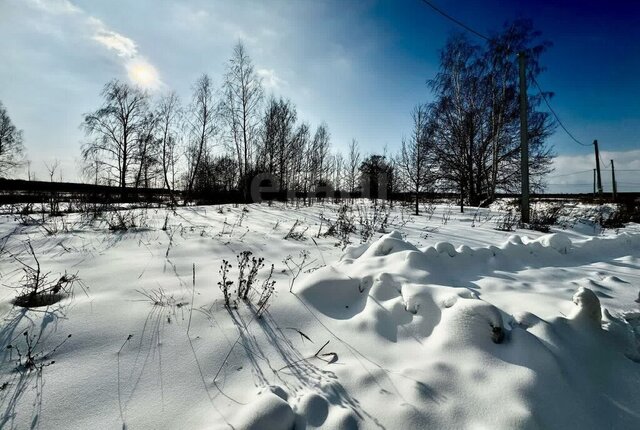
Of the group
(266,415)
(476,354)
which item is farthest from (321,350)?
(476,354)

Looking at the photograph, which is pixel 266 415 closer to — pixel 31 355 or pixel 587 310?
pixel 31 355

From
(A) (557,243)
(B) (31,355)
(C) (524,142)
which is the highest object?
(C) (524,142)

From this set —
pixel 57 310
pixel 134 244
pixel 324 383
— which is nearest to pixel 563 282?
pixel 324 383

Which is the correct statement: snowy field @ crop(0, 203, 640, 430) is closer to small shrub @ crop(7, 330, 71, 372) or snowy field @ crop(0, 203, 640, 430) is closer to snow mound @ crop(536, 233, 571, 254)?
small shrub @ crop(7, 330, 71, 372)

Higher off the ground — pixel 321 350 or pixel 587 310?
pixel 587 310

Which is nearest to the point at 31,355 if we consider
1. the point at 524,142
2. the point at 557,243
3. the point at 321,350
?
the point at 321,350

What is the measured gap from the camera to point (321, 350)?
5.62 feet

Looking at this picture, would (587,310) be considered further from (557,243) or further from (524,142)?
(524,142)

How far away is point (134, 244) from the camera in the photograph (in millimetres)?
3545

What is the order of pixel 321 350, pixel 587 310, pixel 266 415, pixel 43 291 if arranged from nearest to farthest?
pixel 266 415, pixel 321 350, pixel 587 310, pixel 43 291

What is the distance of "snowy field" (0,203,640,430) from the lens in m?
1.23

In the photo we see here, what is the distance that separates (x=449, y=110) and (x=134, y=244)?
16.7 meters

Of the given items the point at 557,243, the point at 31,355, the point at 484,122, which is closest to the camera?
the point at 31,355

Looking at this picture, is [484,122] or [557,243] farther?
[484,122]
